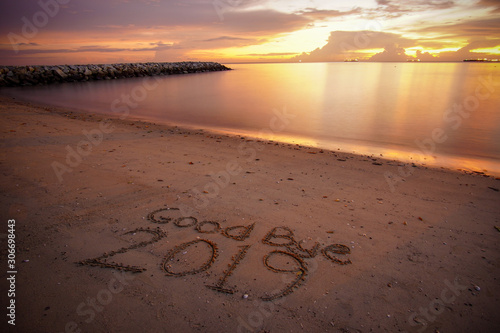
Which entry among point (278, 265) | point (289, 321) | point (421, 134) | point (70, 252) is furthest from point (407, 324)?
point (421, 134)

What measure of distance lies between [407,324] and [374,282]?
48 centimetres

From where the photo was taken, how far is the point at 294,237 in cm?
350

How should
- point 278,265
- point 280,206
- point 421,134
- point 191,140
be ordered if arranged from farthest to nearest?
point 421,134 → point 191,140 → point 280,206 → point 278,265

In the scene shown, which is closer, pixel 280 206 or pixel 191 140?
pixel 280 206

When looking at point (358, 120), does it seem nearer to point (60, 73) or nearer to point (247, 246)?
point (247, 246)

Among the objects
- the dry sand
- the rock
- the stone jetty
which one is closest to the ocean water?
the dry sand

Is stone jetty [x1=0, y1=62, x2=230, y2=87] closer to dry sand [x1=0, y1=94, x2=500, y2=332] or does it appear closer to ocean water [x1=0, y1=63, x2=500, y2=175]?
ocean water [x1=0, y1=63, x2=500, y2=175]

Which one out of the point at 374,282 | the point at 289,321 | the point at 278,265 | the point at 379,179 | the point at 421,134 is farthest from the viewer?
the point at 421,134

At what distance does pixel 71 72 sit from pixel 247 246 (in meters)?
43.1

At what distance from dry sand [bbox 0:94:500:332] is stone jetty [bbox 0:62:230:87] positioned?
32937mm

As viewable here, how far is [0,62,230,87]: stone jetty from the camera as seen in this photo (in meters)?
29.1

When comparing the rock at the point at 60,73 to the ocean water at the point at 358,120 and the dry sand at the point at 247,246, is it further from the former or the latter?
the dry sand at the point at 247,246

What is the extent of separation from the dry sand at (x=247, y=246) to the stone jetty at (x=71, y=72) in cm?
3294

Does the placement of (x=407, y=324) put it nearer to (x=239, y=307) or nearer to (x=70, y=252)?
(x=239, y=307)
